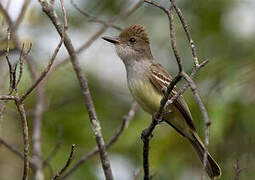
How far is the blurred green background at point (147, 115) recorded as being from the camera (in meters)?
5.66

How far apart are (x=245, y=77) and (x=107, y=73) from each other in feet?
10.00

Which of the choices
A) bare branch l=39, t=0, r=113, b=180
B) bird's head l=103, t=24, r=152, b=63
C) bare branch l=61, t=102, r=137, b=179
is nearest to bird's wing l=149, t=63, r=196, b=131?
bird's head l=103, t=24, r=152, b=63

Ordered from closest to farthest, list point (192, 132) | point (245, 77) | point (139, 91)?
1. point (139, 91)
2. point (192, 132)
3. point (245, 77)

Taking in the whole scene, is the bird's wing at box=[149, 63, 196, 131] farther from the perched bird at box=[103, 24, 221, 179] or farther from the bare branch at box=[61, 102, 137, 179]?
the bare branch at box=[61, 102, 137, 179]

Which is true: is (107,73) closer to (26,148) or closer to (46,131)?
(46,131)

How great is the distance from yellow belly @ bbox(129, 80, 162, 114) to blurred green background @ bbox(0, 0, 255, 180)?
0.62 m

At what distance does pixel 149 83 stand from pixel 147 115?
947 mm

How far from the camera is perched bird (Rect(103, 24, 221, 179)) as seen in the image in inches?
204

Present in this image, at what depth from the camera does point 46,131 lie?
6.26 metres

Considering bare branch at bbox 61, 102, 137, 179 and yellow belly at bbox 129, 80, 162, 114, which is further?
yellow belly at bbox 129, 80, 162, 114

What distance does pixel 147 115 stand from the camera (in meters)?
6.22

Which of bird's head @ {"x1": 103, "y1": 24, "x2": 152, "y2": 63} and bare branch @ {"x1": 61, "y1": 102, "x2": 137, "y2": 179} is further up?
bird's head @ {"x1": 103, "y1": 24, "x2": 152, "y2": 63}

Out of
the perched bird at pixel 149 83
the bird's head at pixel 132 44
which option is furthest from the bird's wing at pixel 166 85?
the bird's head at pixel 132 44

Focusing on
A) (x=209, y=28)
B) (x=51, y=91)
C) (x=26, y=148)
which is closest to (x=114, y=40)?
(x=51, y=91)
